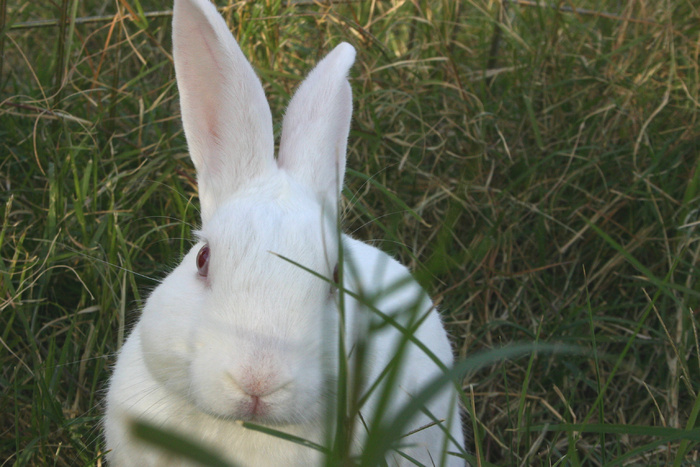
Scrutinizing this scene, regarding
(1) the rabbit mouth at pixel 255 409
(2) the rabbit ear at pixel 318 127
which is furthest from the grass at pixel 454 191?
(1) the rabbit mouth at pixel 255 409

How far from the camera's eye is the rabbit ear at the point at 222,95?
10.2 ft

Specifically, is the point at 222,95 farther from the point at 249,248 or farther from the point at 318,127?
the point at 249,248

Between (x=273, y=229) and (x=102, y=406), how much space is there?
148 centimetres

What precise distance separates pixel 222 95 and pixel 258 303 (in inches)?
44.1

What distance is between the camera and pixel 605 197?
4.78 metres

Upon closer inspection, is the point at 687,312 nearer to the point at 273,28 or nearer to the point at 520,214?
the point at 520,214

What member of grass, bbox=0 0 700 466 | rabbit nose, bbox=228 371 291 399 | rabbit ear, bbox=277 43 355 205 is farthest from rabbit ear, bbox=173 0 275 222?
rabbit nose, bbox=228 371 291 399

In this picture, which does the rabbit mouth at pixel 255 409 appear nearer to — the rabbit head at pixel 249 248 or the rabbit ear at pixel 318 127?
the rabbit head at pixel 249 248

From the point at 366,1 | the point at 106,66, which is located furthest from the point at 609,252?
the point at 106,66

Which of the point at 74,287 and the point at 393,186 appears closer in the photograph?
the point at 74,287

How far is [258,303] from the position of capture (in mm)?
2438

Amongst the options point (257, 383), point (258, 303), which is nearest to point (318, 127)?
point (258, 303)

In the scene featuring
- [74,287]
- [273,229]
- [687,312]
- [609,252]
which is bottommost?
[609,252]

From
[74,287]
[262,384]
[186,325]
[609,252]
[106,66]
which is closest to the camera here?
[262,384]
